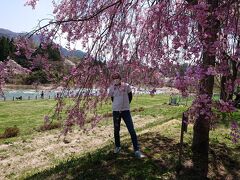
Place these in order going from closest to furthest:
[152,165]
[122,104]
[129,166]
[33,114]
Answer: [129,166], [152,165], [122,104], [33,114]

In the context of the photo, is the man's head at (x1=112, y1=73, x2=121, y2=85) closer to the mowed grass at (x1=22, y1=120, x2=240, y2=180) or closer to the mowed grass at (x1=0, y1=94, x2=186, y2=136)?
the mowed grass at (x1=22, y1=120, x2=240, y2=180)

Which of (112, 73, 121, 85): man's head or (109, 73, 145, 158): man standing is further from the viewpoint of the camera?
(109, 73, 145, 158): man standing

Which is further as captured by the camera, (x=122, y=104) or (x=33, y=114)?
(x=33, y=114)

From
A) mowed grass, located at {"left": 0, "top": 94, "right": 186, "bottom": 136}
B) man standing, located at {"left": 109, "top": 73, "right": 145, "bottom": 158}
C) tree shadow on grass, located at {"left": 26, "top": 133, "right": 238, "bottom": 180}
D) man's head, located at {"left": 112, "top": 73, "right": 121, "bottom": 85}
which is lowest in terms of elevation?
mowed grass, located at {"left": 0, "top": 94, "right": 186, "bottom": 136}

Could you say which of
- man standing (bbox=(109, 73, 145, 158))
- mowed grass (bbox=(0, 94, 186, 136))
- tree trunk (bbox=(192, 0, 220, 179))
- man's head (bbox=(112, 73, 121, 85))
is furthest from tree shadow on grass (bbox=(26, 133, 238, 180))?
mowed grass (bbox=(0, 94, 186, 136))

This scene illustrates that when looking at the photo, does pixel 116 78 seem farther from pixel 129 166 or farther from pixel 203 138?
pixel 203 138

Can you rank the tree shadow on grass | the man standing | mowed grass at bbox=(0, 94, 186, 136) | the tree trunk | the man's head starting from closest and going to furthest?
1. the tree trunk
2. the tree shadow on grass
3. the man's head
4. the man standing
5. mowed grass at bbox=(0, 94, 186, 136)

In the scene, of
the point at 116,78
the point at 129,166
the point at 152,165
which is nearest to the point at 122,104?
the point at 116,78

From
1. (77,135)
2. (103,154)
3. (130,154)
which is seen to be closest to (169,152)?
(130,154)

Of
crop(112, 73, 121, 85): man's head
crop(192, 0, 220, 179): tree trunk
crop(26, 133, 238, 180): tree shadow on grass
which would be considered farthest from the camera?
crop(112, 73, 121, 85): man's head

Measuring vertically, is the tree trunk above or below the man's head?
below

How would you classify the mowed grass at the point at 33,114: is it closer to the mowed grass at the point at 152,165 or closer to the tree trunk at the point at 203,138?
the mowed grass at the point at 152,165

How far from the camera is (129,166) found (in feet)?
27.1

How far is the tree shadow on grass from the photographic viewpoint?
7.86 meters
